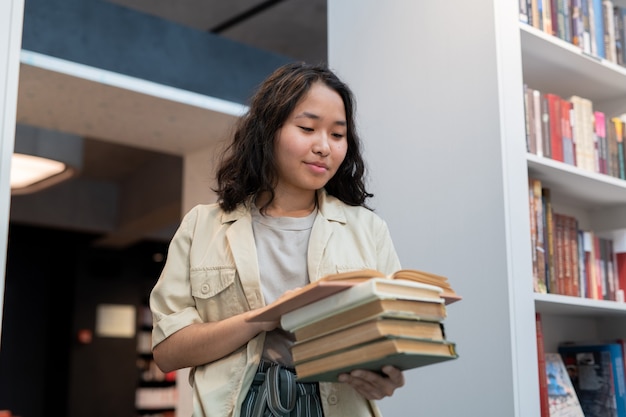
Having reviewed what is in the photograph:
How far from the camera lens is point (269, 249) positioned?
167 cm

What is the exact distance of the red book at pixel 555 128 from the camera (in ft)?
8.31

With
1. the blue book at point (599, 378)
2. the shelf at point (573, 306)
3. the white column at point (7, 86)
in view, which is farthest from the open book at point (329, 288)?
the blue book at point (599, 378)

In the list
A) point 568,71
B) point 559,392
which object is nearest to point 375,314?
point 559,392

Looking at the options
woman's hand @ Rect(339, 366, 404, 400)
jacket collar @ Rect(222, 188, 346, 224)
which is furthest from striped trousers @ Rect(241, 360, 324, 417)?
jacket collar @ Rect(222, 188, 346, 224)

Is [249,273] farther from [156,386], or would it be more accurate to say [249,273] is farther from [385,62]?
[156,386]

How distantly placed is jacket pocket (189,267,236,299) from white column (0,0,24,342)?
367 mm

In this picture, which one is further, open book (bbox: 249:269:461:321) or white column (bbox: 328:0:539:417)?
white column (bbox: 328:0:539:417)

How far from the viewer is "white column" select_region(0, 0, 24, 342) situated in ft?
5.23

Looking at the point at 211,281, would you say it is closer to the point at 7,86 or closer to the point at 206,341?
the point at 206,341

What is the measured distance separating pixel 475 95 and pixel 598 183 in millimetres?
613

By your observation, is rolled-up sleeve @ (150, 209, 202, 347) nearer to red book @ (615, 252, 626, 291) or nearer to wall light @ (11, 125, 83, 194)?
red book @ (615, 252, 626, 291)

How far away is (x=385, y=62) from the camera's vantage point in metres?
2.61

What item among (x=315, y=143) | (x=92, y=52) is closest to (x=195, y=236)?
(x=315, y=143)

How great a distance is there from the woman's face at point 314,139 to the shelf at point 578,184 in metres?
0.88
